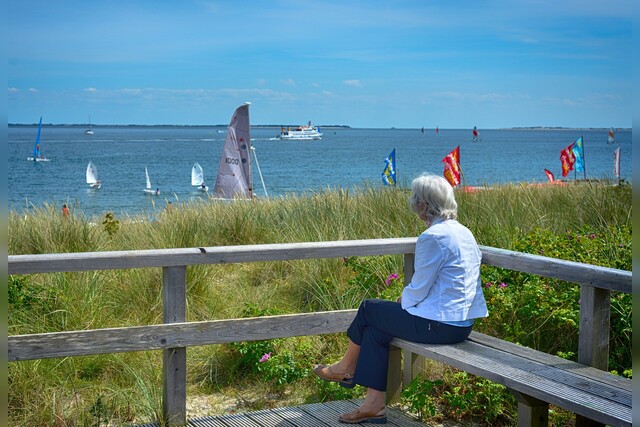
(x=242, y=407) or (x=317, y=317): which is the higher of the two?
(x=317, y=317)

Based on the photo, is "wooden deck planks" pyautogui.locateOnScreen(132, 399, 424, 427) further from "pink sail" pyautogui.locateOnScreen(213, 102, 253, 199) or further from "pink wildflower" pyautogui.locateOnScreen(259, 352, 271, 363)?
"pink sail" pyautogui.locateOnScreen(213, 102, 253, 199)

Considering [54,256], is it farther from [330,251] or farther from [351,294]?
[351,294]

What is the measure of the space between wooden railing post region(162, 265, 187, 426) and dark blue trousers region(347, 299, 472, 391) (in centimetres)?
92

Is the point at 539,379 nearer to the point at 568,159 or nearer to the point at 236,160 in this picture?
the point at 236,160

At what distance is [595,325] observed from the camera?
357 centimetres

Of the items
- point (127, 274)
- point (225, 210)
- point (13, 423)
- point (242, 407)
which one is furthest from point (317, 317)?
point (225, 210)

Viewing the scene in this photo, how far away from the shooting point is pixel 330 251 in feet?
14.1

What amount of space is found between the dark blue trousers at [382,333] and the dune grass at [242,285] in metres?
0.76

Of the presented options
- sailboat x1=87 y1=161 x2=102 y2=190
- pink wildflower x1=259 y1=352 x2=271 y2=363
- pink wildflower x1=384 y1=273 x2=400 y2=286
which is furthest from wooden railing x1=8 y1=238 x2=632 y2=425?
sailboat x1=87 y1=161 x2=102 y2=190

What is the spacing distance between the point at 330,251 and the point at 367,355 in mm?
611

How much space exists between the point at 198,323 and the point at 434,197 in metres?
1.38

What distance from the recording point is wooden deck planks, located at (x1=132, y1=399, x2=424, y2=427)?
411 centimetres

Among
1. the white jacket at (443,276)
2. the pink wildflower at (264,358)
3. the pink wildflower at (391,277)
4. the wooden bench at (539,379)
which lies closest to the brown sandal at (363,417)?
the wooden bench at (539,379)

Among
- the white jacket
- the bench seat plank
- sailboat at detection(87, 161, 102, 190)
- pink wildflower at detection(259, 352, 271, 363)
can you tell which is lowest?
sailboat at detection(87, 161, 102, 190)
